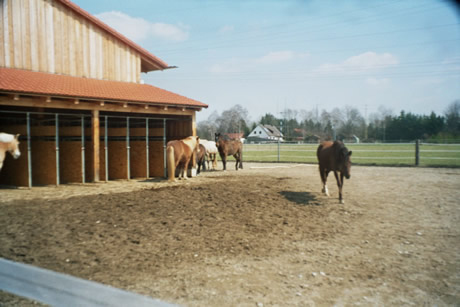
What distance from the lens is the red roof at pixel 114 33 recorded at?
12.8m

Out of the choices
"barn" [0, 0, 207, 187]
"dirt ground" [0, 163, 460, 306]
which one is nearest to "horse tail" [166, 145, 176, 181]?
"barn" [0, 0, 207, 187]

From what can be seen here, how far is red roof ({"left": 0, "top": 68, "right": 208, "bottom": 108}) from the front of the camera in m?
9.52

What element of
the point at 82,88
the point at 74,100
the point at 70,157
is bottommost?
the point at 70,157

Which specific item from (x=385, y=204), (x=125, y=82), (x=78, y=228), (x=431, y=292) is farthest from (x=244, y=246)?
(x=125, y=82)

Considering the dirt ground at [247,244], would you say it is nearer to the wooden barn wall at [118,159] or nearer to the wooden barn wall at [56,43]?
the wooden barn wall at [118,159]

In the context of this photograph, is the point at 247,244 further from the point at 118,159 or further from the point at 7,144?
the point at 118,159

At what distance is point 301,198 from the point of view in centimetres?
835

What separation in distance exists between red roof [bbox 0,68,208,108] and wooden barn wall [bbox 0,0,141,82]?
1.67 feet

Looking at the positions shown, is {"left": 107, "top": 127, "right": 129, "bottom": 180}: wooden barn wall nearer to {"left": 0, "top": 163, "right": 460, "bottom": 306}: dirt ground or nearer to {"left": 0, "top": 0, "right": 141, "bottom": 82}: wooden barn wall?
{"left": 0, "top": 0, "right": 141, "bottom": 82}: wooden barn wall

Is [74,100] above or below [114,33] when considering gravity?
below

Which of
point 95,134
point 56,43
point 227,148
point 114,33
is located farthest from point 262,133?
point 95,134

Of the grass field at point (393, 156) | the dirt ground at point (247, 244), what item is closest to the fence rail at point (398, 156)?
the grass field at point (393, 156)

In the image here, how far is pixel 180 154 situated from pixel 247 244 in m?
7.42

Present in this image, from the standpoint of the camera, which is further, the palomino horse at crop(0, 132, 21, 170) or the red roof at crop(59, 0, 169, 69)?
the red roof at crop(59, 0, 169, 69)
